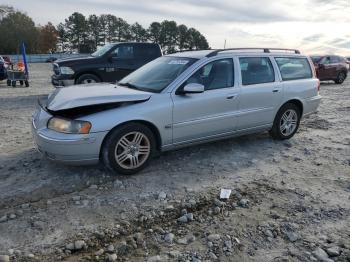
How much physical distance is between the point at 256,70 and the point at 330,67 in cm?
1437

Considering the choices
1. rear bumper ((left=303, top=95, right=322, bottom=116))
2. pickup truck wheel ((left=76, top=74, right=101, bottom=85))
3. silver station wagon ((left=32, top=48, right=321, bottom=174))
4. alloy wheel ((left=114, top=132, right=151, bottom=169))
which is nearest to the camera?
silver station wagon ((left=32, top=48, right=321, bottom=174))

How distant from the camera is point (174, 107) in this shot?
515 cm

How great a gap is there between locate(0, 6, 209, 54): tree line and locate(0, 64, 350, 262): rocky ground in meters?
66.6

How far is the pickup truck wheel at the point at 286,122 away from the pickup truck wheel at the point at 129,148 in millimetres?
2647

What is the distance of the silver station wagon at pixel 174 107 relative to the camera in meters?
4.64

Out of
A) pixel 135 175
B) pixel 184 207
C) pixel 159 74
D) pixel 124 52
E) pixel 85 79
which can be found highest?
pixel 124 52

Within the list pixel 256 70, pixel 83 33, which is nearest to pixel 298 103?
pixel 256 70

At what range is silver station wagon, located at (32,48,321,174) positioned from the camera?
4.64 meters

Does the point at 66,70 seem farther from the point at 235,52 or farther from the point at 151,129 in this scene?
the point at 151,129

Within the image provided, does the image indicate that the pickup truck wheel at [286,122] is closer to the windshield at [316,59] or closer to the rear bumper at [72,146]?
the rear bumper at [72,146]

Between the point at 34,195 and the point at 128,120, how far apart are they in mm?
1437

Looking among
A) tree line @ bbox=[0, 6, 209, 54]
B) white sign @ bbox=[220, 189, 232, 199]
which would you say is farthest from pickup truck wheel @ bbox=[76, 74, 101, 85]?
tree line @ bbox=[0, 6, 209, 54]

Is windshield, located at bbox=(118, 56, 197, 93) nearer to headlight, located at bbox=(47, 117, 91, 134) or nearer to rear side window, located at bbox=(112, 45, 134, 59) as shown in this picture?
headlight, located at bbox=(47, 117, 91, 134)

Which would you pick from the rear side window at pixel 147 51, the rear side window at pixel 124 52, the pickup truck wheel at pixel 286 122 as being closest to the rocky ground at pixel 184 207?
the pickup truck wheel at pixel 286 122
